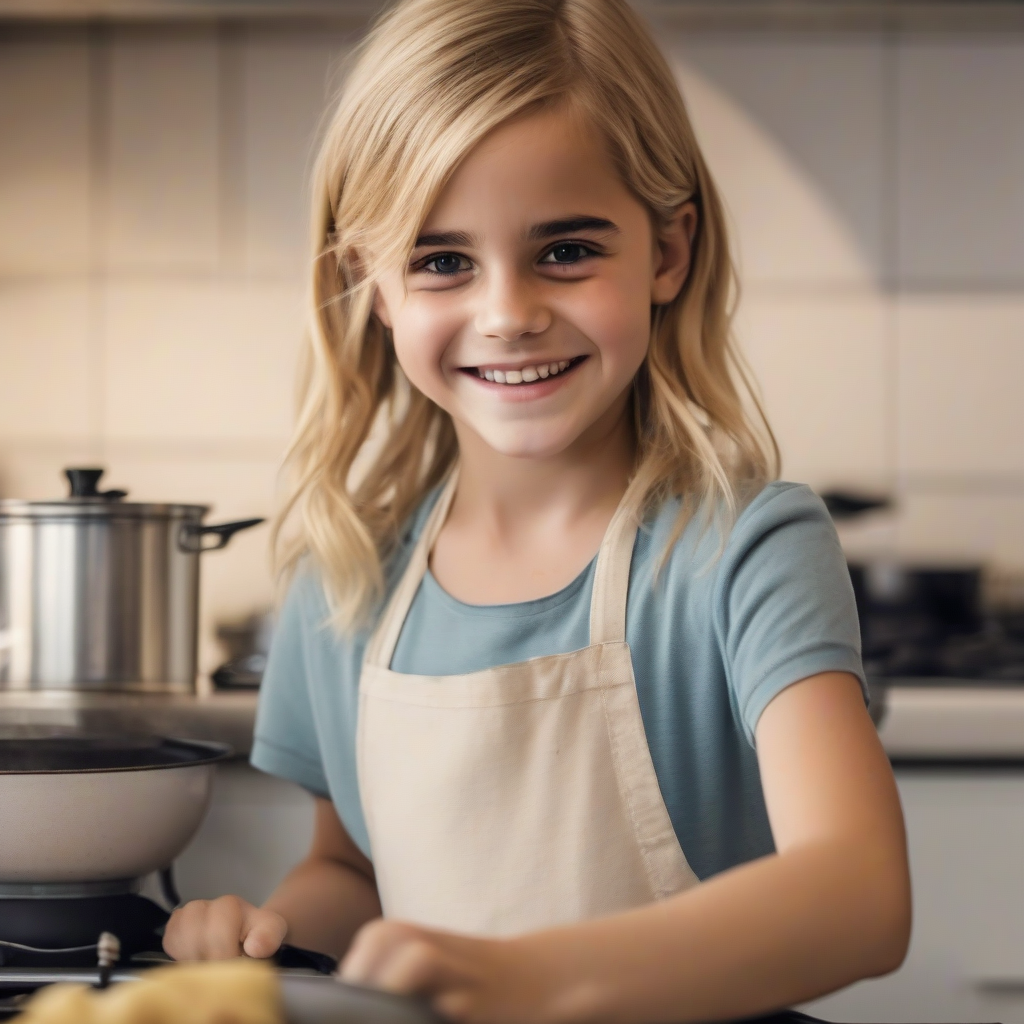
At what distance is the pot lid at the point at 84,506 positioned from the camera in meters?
1.04

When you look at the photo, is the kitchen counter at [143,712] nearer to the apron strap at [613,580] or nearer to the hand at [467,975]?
the apron strap at [613,580]

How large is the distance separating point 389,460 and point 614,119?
0.37 m

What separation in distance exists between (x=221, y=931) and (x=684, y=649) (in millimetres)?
339

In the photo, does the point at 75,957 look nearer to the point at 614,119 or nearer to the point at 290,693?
the point at 290,693

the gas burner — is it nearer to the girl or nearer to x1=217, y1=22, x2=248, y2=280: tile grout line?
the girl

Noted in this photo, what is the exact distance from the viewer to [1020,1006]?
1160mm

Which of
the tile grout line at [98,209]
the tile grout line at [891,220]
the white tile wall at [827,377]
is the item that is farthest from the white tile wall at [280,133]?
the tile grout line at [891,220]

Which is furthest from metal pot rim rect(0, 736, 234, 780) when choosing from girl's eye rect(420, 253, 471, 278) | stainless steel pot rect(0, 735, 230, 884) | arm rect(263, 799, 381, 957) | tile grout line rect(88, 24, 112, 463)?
tile grout line rect(88, 24, 112, 463)

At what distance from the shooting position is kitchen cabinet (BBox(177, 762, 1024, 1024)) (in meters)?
1.16

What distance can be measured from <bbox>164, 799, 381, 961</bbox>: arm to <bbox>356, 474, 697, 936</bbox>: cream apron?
46 mm

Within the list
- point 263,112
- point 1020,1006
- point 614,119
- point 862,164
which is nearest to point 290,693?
point 614,119

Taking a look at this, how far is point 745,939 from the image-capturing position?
1.63ft

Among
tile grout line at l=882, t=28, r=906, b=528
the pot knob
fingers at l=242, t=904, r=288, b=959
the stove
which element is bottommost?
fingers at l=242, t=904, r=288, b=959

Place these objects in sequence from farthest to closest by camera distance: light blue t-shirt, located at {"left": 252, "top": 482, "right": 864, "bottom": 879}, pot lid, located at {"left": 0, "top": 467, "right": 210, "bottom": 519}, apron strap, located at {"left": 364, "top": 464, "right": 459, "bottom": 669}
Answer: pot lid, located at {"left": 0, "top": 467, "right": 210, "bottom": 519} < apron strap, located at {"left": 364, "top": 464, "right": 459, "bottom": 669} < light blue t-shirt, located at {"left": 252, "top": 482, "right": 864, "bottom": 879}
